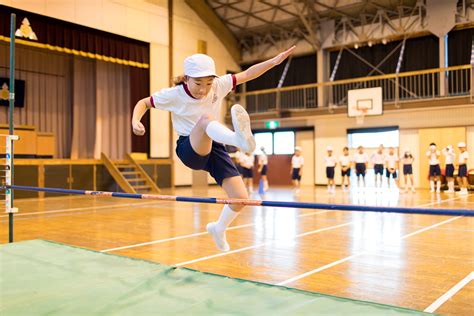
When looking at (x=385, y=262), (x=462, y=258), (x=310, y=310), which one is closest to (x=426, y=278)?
(x=385, y=262)

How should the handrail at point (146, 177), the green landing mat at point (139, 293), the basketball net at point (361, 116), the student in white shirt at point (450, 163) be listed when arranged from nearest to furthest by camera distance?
the green landing mat at point (139, 293) < the student in white shirt at point (450, 163) < the handrail at point (146, 177) < the basketball net at point (361, 116)

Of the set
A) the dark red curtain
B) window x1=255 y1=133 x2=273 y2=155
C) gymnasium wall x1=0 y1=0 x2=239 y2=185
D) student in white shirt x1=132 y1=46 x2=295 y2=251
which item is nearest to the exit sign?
window x1=255 y1=133 x2=273 y2=155

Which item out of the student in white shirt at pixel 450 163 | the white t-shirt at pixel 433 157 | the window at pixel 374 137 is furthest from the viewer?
the window at pixel 374 137

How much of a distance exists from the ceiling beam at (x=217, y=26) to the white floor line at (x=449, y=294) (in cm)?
1538

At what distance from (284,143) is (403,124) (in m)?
4.94

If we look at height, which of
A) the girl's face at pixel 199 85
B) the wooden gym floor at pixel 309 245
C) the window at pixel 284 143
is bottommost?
the wooden gym floor at pixel 309 245

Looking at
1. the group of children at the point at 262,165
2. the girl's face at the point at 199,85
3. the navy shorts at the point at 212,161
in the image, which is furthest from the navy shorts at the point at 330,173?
the girl's face at the point at 199,85

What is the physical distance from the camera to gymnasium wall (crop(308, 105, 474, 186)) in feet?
47.5

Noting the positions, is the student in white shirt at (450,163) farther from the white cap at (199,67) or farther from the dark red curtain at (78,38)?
the white cap at (199,67)

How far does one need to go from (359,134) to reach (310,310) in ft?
48.3

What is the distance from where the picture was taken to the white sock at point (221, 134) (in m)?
2.56

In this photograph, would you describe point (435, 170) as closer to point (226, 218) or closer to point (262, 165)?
point (262, 165)

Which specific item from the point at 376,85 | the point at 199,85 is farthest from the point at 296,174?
the point at 199,85

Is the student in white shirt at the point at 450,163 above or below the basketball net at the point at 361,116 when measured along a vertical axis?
below
